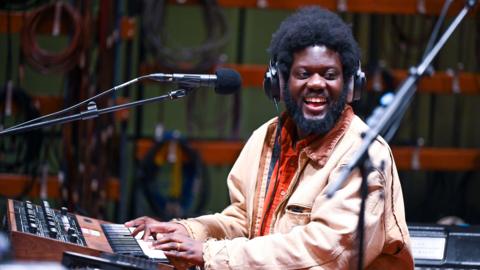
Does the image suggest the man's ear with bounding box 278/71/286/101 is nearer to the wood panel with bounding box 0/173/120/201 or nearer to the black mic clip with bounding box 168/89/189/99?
the black mic clip with bounding box 168/89/189/99

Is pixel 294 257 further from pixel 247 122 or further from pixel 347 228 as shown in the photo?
pixel 247 122

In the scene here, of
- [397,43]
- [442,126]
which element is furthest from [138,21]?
[442,126]

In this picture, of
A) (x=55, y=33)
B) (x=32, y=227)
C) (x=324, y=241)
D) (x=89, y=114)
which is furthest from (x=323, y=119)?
(x=55, y=33)

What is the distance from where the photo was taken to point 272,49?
4.35 metres

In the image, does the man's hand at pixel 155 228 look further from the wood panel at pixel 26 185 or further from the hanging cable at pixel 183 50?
the hanging cable at pixel 183 50

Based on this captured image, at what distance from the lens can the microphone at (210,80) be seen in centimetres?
399

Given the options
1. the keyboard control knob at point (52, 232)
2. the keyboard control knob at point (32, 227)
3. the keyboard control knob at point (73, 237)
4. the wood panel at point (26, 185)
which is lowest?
the wood panel at point (26, 185)

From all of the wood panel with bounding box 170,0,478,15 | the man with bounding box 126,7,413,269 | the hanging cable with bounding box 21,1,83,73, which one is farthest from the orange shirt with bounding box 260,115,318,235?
the wood panel with bounding box 170,0,478,15

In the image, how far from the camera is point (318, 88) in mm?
4184

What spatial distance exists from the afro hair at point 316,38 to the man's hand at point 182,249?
0.75 metres

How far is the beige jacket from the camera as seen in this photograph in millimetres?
3922

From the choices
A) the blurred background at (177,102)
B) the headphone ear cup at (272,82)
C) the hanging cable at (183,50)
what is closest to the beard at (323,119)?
the headphone ear cup at (272,82)

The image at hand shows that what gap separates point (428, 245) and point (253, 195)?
1.03 m

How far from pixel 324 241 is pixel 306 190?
9.8 inches
